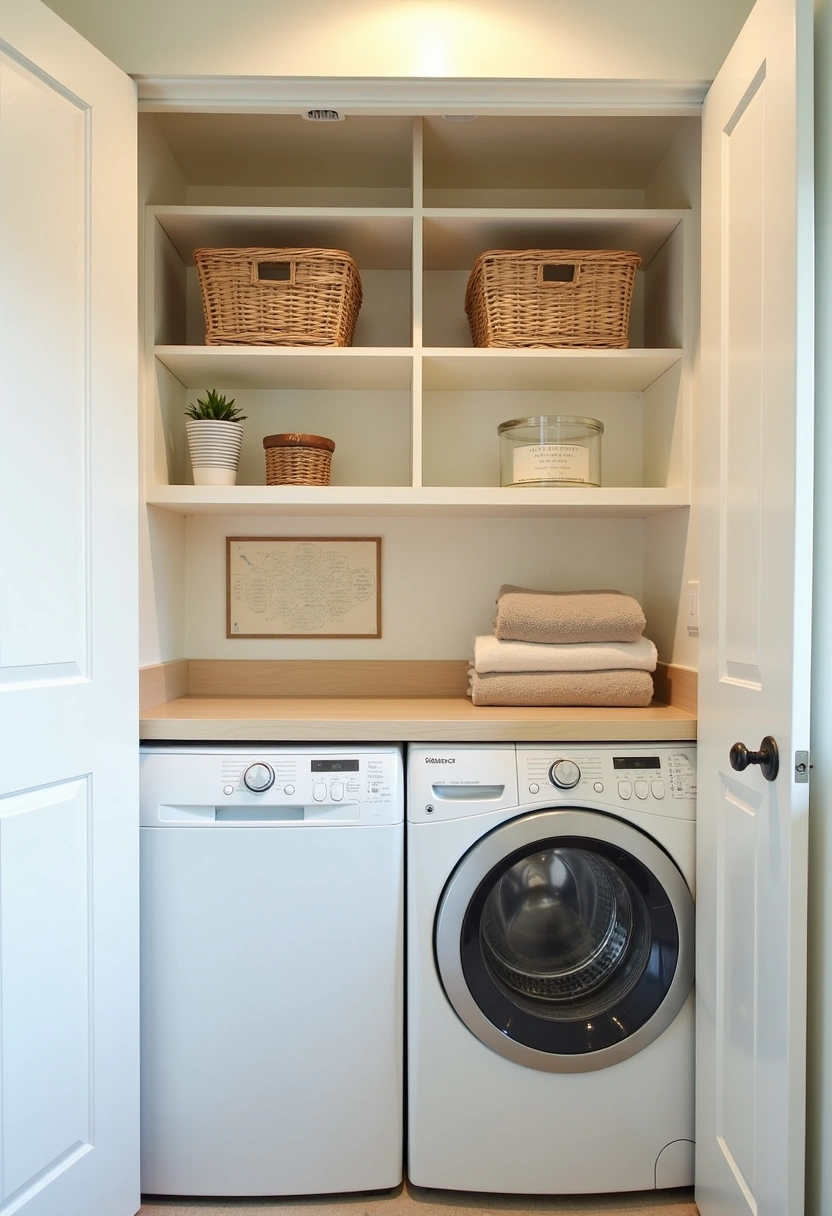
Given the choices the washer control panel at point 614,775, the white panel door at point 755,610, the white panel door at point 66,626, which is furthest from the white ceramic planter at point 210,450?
the white panel door at point 755,610

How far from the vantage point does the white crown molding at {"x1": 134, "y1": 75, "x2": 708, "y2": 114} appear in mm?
1551

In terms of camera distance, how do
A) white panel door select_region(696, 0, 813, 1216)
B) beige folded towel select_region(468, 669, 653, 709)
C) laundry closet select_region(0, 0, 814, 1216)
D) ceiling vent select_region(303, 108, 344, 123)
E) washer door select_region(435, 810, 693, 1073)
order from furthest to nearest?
beige folded towel select_region(468, 669, 653, 709) → ceiling vent select_region(303, 108, 344, 123) → washer door select_region(435, 810, 693, 1073) → laundry closet select_region(0, 0, 814, 1216) → white panel door select_region(696, 0, 813, 1216)

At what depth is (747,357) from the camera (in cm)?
132

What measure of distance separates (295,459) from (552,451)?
2.00 ft

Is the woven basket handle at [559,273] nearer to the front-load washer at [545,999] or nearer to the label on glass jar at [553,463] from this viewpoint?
the label on glass jar at [553,463]

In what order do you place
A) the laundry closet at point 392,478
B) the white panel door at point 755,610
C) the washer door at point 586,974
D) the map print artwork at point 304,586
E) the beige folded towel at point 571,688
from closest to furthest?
the white panel door at point 755,610 < the laundry closet at point 392,478 < the washer door at point 586,974 < the beige folded towel at point 571,688 < the map print artwork at point 304,586

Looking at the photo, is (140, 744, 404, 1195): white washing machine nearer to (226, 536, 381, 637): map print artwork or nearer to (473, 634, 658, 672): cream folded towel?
(473, 634, 658, 672): cream folded towel

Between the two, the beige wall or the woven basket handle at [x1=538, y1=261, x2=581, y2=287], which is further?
the woven basket handle at [x1=538, y1=261, x2=581, y2=287]

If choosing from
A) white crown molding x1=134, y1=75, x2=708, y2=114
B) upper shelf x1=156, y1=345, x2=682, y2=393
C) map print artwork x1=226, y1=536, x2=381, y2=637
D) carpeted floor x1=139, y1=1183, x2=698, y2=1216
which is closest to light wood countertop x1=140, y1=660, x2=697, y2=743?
map print artwork x1=226, y1=536, x2=381, y2=637

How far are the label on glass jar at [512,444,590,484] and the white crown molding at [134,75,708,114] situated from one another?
2.27ft

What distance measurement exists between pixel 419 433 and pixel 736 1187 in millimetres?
1561

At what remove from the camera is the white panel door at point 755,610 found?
1.14 metres

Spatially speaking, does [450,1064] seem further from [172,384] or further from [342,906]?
[172,384]

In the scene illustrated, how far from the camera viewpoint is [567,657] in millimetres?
1774
